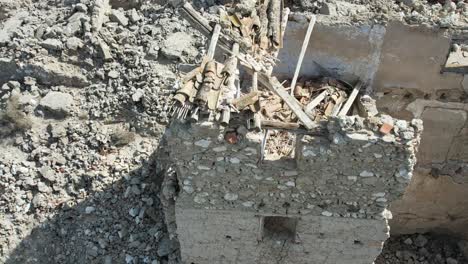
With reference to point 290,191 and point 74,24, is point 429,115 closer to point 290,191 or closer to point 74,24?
point 290,191

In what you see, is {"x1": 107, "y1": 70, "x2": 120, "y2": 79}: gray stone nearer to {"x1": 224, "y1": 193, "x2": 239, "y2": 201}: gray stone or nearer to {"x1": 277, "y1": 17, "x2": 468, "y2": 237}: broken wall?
{"x1": 277, "y1": 17, "x2": 468, "y2": 237}: broken wall

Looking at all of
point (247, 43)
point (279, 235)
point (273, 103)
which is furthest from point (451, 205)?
point (247, 43)

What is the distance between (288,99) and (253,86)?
0.41 meters

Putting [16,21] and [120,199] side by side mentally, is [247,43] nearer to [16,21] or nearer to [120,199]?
[120,199]

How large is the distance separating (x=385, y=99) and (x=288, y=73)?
155 cm

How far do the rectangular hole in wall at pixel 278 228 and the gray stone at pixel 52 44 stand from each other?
5.71 m

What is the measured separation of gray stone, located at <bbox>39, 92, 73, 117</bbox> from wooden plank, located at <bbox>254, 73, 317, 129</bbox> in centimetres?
518

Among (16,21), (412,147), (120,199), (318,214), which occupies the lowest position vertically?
(120,199)

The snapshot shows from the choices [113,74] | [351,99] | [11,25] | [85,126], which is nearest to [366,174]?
[351,99]

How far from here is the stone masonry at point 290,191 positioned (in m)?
5.63

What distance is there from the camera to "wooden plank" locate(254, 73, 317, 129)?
5.64 metres

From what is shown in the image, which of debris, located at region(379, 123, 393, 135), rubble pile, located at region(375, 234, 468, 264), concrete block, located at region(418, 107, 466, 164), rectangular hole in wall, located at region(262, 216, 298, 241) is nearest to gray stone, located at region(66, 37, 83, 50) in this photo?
rectangular hole in wall, located at region(262, 216, 298, 241)

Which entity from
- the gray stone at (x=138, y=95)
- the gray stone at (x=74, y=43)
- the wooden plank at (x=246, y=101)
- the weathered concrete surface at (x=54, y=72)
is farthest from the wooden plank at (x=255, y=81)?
the gray stone at (x=74, y=43)

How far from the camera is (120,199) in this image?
29.0ft
